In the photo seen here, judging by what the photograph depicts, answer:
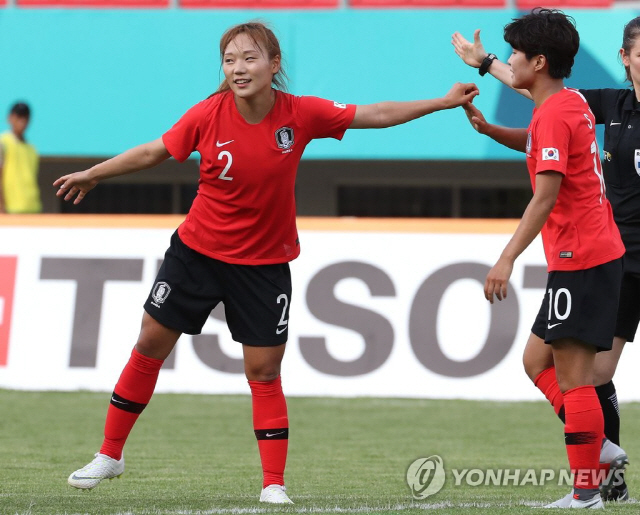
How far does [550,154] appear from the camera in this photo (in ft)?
14.5

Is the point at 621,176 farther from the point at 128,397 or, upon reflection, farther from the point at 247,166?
the point at 128,397

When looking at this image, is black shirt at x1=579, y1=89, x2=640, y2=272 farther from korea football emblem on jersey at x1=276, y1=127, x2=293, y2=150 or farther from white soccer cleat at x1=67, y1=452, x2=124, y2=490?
white soccer cleat at x1=67, y1=452, x2=124, y2=490

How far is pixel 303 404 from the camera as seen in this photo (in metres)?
9.30

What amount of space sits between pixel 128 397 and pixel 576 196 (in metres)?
2.04

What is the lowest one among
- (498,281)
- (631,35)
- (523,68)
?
(498,281)

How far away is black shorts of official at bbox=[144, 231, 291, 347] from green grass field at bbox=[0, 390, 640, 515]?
0.70 metres

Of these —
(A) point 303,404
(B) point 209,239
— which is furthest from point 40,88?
(B) point 209,239

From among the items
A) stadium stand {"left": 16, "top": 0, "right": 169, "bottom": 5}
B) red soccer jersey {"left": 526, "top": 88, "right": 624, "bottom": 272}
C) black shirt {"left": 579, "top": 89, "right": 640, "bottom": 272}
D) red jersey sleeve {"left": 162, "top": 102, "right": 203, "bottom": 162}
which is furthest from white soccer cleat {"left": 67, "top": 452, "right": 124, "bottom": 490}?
stadium stand {"left": 16, "top": 0, "right": 169, "bottom": 5}

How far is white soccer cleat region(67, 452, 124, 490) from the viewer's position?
488 cm

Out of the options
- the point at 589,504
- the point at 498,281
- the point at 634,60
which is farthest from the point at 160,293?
the point at 634,60

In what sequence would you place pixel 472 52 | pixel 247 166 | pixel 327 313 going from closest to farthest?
pixel 247 166 < pixel 472 52 < pixel 327 313

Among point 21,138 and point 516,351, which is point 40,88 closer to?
point 21,138

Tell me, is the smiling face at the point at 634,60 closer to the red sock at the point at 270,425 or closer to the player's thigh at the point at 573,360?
the player's thigh at the point at 573,360

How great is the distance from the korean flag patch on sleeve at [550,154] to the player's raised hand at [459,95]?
0.63 m
